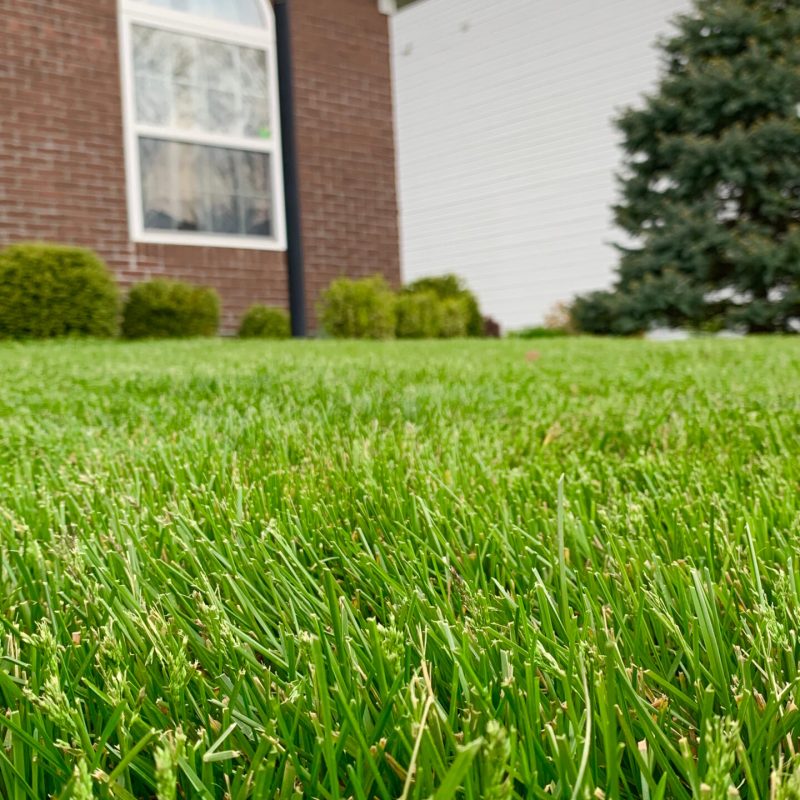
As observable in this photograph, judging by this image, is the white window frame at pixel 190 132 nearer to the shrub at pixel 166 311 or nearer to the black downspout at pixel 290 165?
the shrub at pixel 166 311

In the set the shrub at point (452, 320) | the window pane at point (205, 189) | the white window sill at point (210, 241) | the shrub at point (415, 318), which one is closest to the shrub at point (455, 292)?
the shrub at point (452, 320)

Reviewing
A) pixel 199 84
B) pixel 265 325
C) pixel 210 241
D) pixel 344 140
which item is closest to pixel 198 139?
pixel 199 84

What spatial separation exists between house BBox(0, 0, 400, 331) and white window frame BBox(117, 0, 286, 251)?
0.02 meters

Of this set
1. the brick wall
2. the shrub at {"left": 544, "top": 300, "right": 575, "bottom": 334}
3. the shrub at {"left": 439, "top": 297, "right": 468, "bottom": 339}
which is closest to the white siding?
the shrub at {"left": 544, "top": 300, "right": 575, "bottom": 334}

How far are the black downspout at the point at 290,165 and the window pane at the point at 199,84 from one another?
4.13 m

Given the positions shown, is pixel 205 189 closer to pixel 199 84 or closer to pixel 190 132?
pixel 190 132

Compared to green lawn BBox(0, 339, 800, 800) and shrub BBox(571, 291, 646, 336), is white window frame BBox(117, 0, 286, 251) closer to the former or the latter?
shrub BBox(571, 291, 646, 336)

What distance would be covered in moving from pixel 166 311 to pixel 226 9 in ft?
17.9

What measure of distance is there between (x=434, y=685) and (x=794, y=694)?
286 mm

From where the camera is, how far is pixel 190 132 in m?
11.9

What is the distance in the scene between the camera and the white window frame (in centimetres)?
1134

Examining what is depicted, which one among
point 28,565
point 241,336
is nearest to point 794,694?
point 28,565

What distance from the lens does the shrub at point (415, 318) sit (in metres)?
10.8

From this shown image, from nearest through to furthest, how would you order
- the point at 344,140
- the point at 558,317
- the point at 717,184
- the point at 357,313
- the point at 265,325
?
the point at 357,313
the point at 265,325
the point at 344,140
the point at 717,184
the point at 558,317
